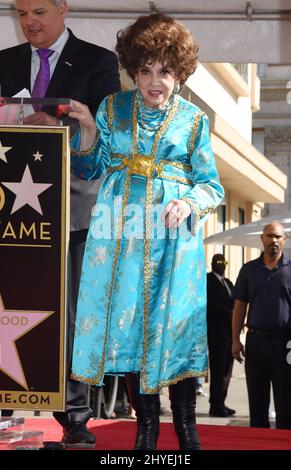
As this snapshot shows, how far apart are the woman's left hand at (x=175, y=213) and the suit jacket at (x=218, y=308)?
835cm

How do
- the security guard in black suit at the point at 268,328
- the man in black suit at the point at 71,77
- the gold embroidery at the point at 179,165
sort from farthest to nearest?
1. the security guard in black suit at the point at 268,328
2. the man in black suit at the point at 71,77
3. the gold embroidery at the point at 179,165

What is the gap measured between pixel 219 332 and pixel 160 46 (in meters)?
8.59

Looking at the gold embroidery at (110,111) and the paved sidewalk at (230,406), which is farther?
the paved sidewalk at (230,406)

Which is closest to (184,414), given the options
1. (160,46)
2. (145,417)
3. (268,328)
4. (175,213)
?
(145,417)

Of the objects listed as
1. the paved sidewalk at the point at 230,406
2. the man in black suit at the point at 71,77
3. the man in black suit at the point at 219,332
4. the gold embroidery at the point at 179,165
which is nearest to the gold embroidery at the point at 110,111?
the gold embroidery at the point at 179,165

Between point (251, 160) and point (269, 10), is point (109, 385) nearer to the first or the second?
point (269, 10)

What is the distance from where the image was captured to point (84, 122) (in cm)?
429

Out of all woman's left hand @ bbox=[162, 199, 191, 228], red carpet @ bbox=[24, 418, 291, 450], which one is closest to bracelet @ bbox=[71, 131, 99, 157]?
woman's left hand @ bbox=[162, 199, 191, 228]

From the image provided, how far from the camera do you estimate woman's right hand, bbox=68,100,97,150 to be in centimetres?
426

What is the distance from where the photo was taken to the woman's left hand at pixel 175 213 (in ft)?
13.3

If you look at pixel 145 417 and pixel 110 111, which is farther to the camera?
pixel 110 111

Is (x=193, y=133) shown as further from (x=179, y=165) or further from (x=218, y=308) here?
(x=218, y=308)

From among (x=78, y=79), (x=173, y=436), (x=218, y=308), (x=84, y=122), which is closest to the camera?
(x=84, y=122)

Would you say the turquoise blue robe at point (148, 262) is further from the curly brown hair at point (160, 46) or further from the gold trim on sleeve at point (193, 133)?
the curly brown hair at point (160, 46)
